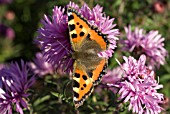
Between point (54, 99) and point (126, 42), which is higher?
point (126, 42)

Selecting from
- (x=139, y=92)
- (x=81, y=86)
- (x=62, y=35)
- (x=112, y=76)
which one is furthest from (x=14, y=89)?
(x=112, y=76)

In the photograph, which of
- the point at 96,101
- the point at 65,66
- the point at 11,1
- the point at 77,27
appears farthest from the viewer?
the point at 11,1

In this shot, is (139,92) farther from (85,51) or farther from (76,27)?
(76,27)

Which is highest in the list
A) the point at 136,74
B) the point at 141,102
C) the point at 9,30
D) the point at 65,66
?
the point at 9,30

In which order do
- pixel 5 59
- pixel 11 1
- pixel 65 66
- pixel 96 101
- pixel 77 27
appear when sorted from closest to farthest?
1. pixel 77 27
2. pixel 65 66
3. pixel 96 101
4. pixel 5 59
5. pixel 11 1

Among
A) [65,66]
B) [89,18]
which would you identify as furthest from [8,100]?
[89,18]

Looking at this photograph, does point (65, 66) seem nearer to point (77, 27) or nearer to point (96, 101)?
point (77, 27)

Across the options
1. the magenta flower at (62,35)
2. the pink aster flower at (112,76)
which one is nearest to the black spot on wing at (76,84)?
the magenta flower at (62,35)

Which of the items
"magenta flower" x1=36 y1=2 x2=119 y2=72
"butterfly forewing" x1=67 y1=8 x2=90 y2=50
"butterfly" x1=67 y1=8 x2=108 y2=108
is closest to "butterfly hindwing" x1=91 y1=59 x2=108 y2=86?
"butterfly" x1=67 y1=8 x2=108 y2=108
